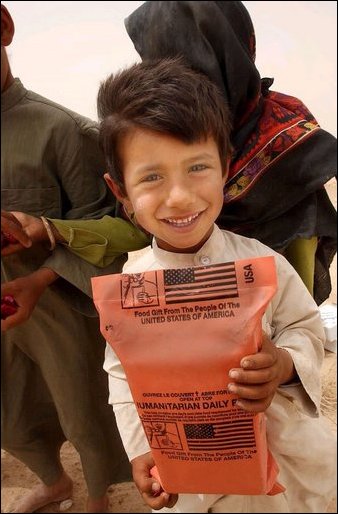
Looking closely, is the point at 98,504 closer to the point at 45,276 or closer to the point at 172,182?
the point at 45,276

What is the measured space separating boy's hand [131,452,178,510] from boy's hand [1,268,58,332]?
0.96 feet

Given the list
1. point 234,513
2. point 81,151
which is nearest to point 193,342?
point 81,151

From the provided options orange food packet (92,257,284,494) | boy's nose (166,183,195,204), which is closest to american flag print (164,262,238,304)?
orange food packet (92,257,284,494)

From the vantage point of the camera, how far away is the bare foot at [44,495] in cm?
93

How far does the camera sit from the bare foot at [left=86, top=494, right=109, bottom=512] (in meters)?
0.86

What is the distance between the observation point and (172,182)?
0.61 meters

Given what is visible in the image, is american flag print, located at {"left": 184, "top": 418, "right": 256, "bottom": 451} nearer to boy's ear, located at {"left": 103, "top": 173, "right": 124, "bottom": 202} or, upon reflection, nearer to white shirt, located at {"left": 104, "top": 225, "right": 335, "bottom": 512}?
white shirt, located at {"left": 104, "top": 225, "right": 335, "bottom": 512}

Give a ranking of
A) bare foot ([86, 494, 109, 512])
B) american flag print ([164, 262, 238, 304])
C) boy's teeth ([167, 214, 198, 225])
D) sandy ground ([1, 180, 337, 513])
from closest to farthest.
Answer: american flag print ([164, 262, 238, 304]) < boy's teeth ([167, 214, 198, 225]) < bare foot ([86, 494, 109, 512]) < sandy ground ([1, 180, 337, 513])

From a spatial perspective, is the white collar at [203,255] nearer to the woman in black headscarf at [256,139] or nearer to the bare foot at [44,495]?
the woman in black headscarf at [256,139]

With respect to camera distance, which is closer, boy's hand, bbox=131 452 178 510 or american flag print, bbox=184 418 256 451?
american flag print, bbox=184 418 256 451

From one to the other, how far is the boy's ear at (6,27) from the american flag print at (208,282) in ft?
1.11

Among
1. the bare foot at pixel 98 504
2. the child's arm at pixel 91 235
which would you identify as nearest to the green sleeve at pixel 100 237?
the child's arm at pixel 91 235

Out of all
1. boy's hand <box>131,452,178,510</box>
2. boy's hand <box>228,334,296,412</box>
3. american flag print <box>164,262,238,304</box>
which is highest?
american flag print <box>164,262,238,304</box>

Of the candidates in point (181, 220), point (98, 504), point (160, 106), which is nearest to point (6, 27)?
point (160, 106)
